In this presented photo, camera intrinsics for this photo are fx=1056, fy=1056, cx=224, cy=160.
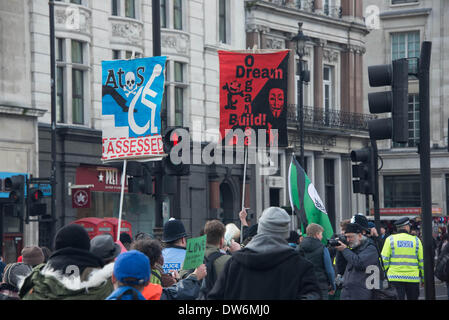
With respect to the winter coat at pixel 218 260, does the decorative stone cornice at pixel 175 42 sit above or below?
above

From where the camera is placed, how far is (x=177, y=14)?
36.4m

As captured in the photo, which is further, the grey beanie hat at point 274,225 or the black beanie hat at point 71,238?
the black beanie hat at point 71,238

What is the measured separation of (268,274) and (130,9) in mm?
28595

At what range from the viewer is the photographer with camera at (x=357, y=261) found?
1246 cm

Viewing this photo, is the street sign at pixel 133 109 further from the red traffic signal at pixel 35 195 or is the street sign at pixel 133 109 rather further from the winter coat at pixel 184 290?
the red traffic signal at pixel 35 195

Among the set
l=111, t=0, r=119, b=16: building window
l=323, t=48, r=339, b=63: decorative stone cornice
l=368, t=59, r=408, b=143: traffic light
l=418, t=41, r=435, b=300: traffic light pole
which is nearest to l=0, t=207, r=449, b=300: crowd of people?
l=418, t=41, r=435, b=300: traffic light pole

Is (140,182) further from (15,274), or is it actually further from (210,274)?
(210,274)

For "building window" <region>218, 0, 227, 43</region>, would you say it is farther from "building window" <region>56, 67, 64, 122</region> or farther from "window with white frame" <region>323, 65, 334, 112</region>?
"building window" <region>56, 67, 64, 122</region>

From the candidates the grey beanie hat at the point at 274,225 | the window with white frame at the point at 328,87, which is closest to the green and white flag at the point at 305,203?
the grey beanie hat at the point at 274,225

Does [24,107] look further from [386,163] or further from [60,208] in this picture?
[386,163]

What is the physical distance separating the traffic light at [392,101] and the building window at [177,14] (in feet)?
83.5

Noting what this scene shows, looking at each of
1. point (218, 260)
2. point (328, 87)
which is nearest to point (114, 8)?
point (328, 87)

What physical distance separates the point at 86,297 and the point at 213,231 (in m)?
2.56
